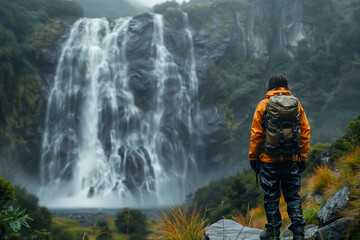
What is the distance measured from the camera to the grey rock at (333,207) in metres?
3.68

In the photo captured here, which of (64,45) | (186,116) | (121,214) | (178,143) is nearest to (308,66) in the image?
(186,116)

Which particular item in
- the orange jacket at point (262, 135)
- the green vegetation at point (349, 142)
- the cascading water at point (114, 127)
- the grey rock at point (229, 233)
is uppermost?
the cascading water at point (114, 127)

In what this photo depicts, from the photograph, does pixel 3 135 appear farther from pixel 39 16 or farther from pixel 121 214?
pixel 121 214

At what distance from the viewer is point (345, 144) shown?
815 cm

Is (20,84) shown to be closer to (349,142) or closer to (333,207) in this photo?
(349,142)

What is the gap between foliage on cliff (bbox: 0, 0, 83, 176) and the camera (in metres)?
23.5

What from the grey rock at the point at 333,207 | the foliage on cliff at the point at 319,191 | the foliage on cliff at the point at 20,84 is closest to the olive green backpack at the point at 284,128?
the foliage on cliff at the point at 319,191

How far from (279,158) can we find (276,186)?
40cm

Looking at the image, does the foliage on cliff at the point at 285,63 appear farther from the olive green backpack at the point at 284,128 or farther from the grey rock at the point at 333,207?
the olive green backpack at the point at 284,128

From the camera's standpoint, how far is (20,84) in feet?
82.7

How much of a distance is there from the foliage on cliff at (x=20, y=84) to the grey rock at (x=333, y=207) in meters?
24.0

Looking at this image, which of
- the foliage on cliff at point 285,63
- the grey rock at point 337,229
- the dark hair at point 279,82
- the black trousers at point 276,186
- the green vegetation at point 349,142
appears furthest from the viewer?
the foliage on cliff at point 285,63

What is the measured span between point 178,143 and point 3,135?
14.3m

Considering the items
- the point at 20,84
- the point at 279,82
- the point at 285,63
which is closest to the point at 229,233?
the point at 279,82
